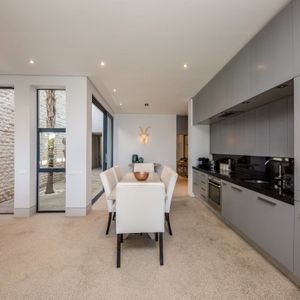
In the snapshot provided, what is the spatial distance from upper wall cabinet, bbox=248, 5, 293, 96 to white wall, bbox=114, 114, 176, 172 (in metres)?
5.28

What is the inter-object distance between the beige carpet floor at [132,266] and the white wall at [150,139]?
445 cm

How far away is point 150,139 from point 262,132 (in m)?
5.00

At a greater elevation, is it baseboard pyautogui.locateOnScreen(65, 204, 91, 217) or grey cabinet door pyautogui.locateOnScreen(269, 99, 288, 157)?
grey cabinet door pyautogui.locateOnScreen(269, 99, 288, 157)

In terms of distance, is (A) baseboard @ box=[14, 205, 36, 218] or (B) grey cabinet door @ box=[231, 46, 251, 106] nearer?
(B) grey cabinet door @ box=[231, 46, 251, 106]

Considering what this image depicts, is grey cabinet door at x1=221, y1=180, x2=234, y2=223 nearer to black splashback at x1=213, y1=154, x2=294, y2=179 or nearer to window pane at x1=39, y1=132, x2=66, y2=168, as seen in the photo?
black splashback at x1=213, y1=154, x2=294, y2=179

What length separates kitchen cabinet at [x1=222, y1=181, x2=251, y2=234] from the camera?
2.76 metres

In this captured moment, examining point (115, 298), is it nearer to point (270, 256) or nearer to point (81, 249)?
point (81, 249)

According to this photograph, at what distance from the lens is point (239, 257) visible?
2.41 m

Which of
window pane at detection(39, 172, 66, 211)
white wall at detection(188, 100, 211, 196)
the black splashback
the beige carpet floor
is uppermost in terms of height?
white wall at detection(188, 100, 211, 196)

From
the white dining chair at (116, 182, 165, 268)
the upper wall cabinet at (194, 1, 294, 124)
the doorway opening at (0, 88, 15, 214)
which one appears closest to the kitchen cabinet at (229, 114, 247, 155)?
the upper wall cabinet at (194, 1, 294, 124)

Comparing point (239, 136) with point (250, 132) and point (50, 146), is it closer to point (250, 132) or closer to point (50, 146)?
point (250, 132)

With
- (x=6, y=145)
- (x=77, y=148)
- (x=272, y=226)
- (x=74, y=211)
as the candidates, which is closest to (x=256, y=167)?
(x=272, y=226)

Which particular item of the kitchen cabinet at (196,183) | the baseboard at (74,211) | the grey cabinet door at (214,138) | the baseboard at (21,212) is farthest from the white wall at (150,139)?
the baseboard at (21,212)

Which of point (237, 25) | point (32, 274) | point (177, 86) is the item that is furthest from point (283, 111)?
point (32, 274)
